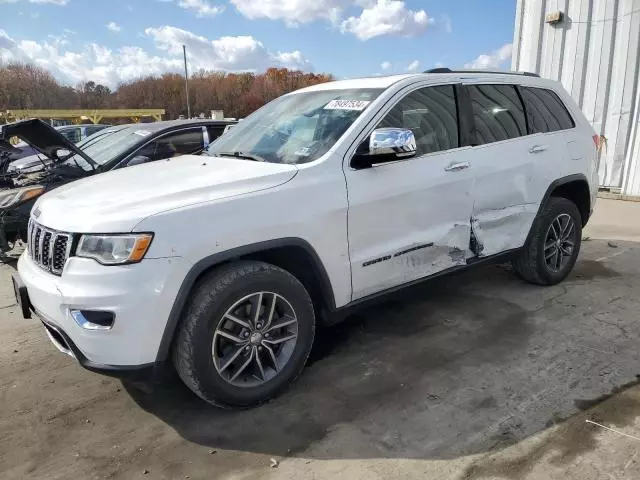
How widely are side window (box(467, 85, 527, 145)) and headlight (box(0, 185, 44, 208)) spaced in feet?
14.8

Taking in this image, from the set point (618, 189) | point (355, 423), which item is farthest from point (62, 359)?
point (618, 189)

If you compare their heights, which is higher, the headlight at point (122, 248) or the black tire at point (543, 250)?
the headlight at point (122, 248)

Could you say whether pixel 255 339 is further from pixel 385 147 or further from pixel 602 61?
pixel 602 61

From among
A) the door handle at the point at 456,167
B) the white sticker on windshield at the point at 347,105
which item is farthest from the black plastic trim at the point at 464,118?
the white sticker on windshield at the point at 347,105

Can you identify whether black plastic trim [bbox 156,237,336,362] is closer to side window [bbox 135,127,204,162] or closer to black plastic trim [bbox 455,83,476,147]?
black plastic trim [bbox 455,83,476,147]

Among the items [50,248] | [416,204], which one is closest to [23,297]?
[50,248]

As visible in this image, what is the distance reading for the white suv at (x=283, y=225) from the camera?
2.55 metres

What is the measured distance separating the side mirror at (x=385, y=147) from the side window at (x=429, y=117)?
1.03ft

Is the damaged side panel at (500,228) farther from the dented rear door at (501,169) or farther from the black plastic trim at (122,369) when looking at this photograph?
the black plastic trim at (122,369)

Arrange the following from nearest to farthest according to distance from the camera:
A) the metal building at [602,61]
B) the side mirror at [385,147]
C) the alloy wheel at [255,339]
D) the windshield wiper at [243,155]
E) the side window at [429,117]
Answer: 1. the alloy wheel at [255,339]
2. the side mirror at [385,147]
3. the windshield wiper at [243,155]
4. the side window at [429,117]
5. the metal building at [602,61]

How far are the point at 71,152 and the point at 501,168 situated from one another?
197 inches

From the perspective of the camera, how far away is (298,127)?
3.60m

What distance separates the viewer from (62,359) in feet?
12.3

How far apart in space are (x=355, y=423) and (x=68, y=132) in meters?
15.3
